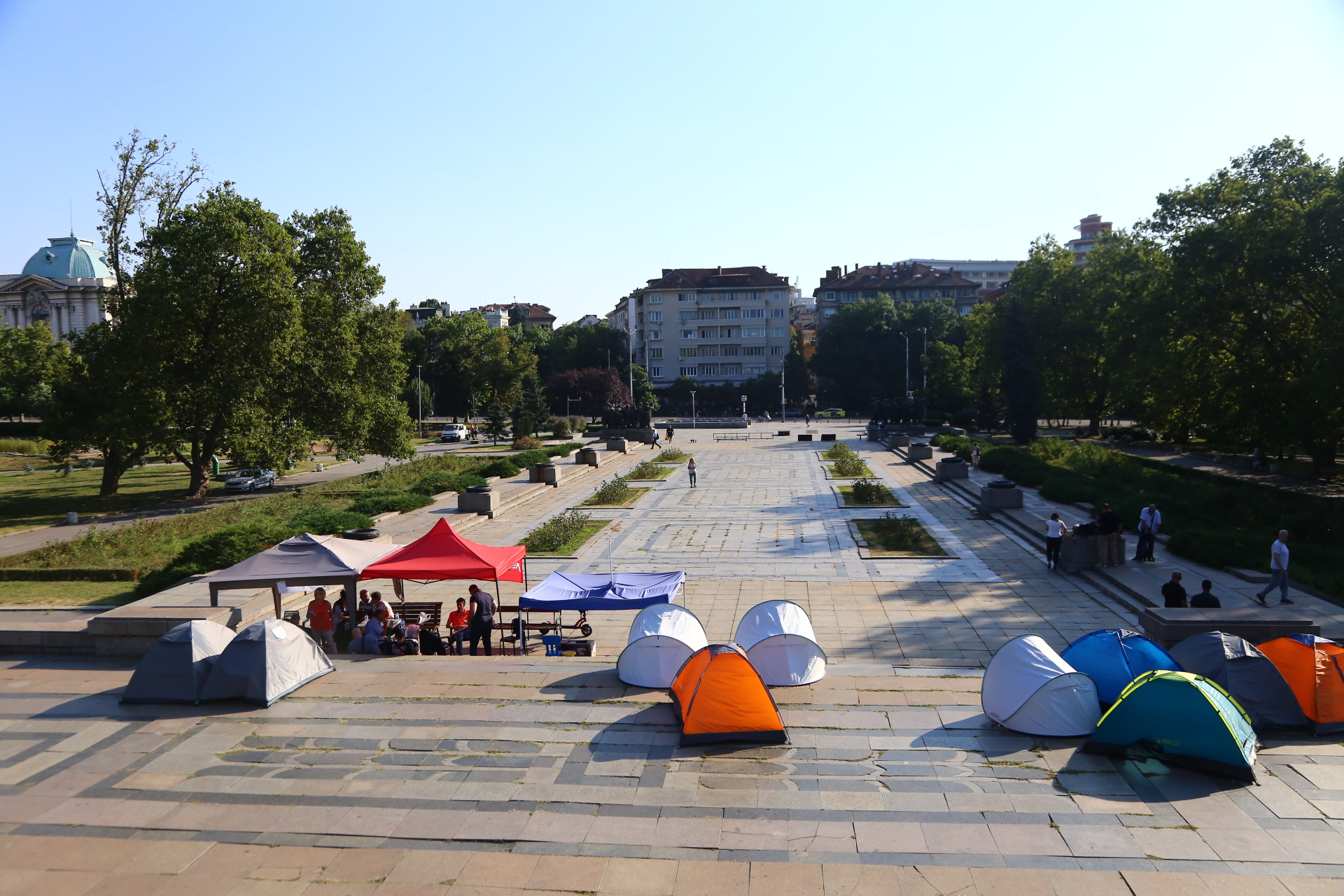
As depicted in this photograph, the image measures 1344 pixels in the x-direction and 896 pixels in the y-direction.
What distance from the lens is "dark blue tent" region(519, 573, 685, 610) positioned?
13.5m

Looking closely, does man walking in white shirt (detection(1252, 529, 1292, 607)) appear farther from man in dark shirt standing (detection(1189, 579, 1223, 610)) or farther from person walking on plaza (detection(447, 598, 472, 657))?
person walking on plaza (detection(447, 598, 472, 657))

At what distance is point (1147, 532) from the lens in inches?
716

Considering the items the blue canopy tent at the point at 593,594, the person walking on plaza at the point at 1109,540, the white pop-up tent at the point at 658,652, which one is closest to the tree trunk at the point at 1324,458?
the person walking on plaza at the point at 1109,540

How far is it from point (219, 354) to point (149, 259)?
487 centimetres

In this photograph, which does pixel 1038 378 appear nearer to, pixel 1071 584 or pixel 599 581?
pixel 1071 584

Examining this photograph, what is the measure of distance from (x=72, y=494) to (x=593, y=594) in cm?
3199

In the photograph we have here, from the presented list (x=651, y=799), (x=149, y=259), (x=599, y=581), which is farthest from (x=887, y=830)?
(x=149, y=259)

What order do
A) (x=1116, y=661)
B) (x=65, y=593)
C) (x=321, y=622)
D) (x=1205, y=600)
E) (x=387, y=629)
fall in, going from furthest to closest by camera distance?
(x=65, y=593)
(x=387, y=629)
(x=321, y=622)
(x=1205, y=600)
(x=1116, y=661)

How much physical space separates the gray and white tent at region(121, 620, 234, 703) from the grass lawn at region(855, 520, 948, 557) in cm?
1479

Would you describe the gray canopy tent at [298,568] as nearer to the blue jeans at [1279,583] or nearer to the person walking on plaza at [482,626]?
the person walking on plaza at [482,626]

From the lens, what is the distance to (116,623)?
508 inches

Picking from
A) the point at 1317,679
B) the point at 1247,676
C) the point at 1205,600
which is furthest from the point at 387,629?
the point at 1205,600

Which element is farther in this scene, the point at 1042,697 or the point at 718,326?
the point at 718,326

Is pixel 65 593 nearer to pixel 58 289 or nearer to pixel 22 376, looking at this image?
pixel 22 376
